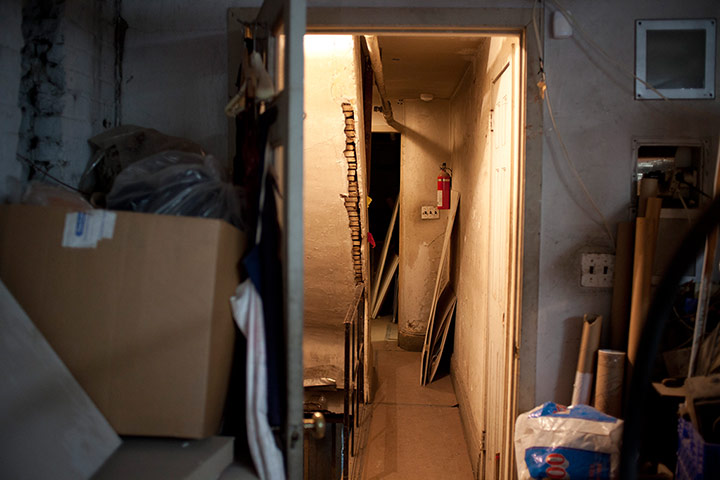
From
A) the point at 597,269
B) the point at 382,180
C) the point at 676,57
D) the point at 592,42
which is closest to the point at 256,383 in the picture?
the point at 597,269

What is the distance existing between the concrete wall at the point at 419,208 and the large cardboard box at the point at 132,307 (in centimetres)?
415

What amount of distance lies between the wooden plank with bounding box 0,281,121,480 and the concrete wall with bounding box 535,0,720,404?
5.37ft

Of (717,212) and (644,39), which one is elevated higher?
(644,39)

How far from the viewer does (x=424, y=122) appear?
17.4 ft

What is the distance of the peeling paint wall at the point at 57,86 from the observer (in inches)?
69.5

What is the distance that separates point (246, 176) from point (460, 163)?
10.3 feet

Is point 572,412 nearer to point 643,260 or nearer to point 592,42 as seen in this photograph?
point 643,260

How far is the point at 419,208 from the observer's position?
17.7ft

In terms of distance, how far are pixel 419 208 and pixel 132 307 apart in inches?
167

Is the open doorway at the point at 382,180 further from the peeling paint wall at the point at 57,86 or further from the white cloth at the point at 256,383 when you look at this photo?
the white cloth at the point at 256,383

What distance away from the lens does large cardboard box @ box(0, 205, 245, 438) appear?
4.47 ft

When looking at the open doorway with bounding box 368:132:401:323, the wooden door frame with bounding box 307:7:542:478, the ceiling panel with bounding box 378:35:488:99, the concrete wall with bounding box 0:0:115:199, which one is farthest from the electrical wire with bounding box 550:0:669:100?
the open doorway with bounding box 368:132:401:323

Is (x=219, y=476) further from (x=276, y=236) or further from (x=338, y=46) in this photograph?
(x=338, y=46)

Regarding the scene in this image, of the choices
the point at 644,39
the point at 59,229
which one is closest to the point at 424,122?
the point at 644,39
